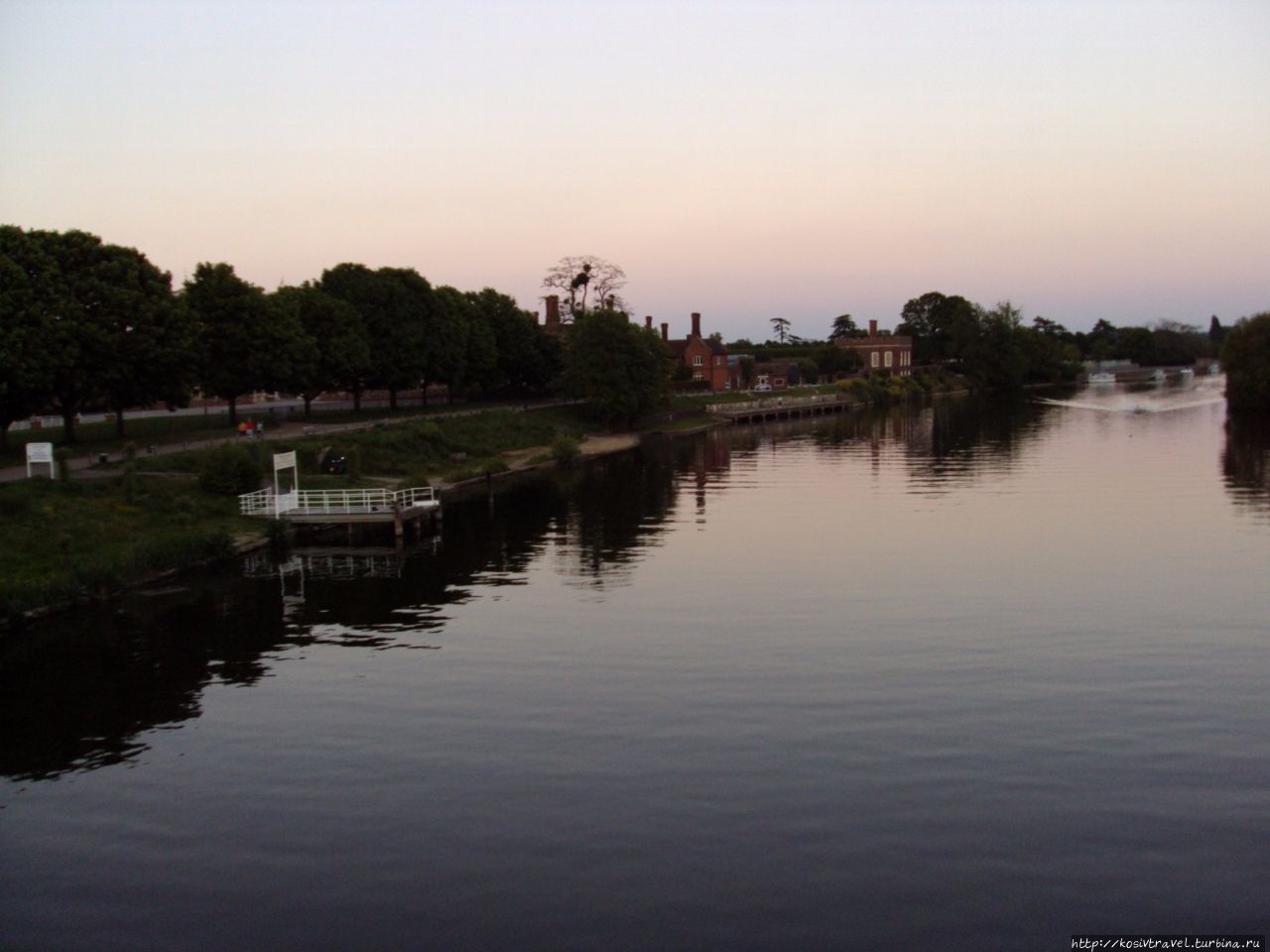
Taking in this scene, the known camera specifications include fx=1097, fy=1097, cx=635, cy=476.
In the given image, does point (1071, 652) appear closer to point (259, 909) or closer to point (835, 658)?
point (835, 658)

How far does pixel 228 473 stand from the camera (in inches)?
2141

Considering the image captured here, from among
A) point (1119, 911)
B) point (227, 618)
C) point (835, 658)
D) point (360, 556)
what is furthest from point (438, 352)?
point (1119, 911)

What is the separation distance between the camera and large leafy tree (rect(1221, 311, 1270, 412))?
113750 mm

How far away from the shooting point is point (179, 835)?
20.5m

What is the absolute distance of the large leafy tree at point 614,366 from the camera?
108 meters

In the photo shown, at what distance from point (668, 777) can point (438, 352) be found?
279 feet

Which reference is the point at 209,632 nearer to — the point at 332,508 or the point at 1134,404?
the point at 332,508

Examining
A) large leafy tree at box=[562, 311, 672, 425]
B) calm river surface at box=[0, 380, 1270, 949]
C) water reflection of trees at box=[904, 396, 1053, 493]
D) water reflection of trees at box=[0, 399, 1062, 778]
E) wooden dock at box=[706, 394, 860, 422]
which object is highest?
large leafy tree at box=[562, 311, 672, 425]

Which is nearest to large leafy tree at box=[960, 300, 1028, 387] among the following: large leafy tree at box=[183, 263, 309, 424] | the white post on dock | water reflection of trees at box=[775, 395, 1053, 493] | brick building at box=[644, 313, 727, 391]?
water reflection of trees at box=[775, 395, 1053, 493]

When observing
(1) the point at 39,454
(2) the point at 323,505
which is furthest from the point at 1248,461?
(1) the point at 39,454

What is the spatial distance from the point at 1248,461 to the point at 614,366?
55.7 m

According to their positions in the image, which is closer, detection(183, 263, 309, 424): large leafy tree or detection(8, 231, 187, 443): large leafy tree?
detection(8, 231, 187, 443): large leafy tree

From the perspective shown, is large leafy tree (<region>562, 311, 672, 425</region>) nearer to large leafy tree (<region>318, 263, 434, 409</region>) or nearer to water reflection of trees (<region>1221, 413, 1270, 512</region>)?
large leafy tree (<region>318, 263, 434, 409</region>)

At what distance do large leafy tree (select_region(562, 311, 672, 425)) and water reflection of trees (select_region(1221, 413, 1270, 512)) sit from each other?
5179cm
